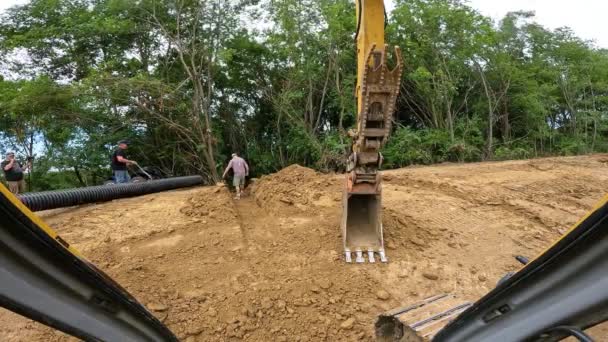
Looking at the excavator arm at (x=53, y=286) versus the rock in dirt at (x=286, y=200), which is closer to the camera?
the excavator arm at (x=53, y=286)

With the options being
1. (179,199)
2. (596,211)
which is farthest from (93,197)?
(596,211)

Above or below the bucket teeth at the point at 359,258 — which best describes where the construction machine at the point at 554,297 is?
above

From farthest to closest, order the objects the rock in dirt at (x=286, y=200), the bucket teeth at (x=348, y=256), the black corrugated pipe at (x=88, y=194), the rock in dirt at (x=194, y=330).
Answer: the rock in dirt at (x=286, y=200)
the black corrugated pipe at (x=88, y=194)
the bucket teeth at (x=348, y=256)
the rock in dirt at (x=194, y=330)

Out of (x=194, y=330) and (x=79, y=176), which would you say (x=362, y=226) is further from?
(x=79, y=176)

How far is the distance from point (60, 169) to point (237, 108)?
7357 millimetres

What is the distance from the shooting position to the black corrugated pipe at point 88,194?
6.74 m

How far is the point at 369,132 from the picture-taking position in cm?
457

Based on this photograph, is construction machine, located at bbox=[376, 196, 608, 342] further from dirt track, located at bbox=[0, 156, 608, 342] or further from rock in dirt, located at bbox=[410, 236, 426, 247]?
rock in dirt, located at bbox=[410, 236, 426, 247]

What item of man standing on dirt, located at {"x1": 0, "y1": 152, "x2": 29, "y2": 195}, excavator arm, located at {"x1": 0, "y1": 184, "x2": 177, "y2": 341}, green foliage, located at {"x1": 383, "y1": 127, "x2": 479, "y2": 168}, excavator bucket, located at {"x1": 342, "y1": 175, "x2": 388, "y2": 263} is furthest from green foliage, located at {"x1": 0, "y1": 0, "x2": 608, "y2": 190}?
excavator arm, located at {"x1": 0, "y1": 184, "x2": 177, "y2": 341}

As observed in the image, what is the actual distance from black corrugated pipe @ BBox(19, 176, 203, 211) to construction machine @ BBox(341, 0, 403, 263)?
5.19 m

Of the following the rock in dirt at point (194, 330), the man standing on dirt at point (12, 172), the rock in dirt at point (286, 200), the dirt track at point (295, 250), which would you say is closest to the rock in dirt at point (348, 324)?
the dirt track at point (295, 250)

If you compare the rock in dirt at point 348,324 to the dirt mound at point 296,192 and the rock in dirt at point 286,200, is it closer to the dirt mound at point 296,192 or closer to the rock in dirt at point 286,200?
the dirt mound at point 296,192

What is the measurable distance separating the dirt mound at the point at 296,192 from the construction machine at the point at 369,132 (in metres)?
1.63

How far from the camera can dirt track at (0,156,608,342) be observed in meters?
4.03
